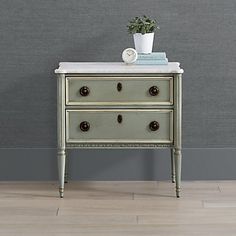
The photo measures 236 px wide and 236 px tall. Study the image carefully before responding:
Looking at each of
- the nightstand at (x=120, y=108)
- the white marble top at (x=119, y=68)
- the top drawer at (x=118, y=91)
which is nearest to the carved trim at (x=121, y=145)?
the nightstand at (x=120, y=108)

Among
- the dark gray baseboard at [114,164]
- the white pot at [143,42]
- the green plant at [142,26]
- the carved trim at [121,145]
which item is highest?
the green plant at [142,26]

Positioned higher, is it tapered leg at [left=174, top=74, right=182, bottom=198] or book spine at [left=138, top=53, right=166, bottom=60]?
book spine at [left=138, top=53, right=166, bottom=60]

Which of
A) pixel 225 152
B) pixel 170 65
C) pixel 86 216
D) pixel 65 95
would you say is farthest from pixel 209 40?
pixel 86 216

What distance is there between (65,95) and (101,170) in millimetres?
548

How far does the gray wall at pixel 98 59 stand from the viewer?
3.87m

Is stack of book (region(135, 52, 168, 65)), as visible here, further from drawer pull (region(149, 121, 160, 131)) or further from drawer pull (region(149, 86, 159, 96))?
drawer pull (region(149, 121, 160, 131))

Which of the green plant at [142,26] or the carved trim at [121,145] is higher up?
the green plant at [142,26]

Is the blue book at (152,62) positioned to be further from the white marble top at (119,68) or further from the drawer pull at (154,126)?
the drawer pull at (154,126)

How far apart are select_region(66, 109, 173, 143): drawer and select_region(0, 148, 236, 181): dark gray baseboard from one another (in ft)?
1.14

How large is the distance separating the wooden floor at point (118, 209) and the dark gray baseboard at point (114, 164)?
54 mm

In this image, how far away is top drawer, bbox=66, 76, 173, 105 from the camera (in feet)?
A: 11.7

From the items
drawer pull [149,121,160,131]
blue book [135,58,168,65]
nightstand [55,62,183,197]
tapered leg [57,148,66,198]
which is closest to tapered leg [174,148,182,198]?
nightstand [55,62,183,197]

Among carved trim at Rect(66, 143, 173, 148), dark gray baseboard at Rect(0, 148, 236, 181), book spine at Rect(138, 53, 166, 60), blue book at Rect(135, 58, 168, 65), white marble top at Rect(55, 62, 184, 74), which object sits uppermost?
book spine at Rect(138, 53, 166, 60)

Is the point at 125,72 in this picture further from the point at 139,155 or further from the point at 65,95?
the point at 139,155
